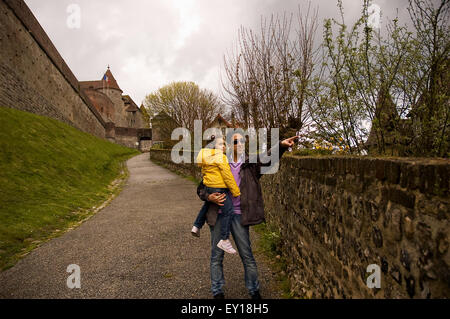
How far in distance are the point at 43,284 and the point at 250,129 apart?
7.02 metres

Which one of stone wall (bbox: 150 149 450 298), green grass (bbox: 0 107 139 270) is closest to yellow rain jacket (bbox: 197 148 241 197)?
stone wall (bbox: 150 149 450 298)

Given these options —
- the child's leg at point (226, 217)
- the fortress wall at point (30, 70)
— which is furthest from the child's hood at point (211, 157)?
the fortress wall at point (30, 70)

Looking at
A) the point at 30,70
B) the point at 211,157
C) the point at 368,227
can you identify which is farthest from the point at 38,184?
the point at 30,70

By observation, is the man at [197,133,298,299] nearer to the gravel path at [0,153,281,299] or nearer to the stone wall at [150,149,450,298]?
the gravel path at [0,153,281,299]

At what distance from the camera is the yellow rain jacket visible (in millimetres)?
3193

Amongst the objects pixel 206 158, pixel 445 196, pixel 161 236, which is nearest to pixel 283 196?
pixel 206 158

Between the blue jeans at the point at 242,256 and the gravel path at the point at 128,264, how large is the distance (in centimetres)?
35

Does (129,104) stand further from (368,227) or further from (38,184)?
(368,227)

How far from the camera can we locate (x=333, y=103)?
14.2 feet

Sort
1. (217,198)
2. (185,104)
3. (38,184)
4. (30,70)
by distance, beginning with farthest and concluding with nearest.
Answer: (185,104), (30,70), (38,184), (217,198)

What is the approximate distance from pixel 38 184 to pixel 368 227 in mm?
9374

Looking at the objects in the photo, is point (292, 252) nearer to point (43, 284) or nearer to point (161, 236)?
point (161, 236)

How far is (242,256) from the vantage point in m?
3.26

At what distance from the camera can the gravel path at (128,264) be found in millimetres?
3602
